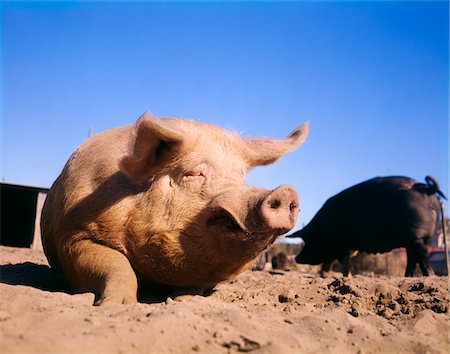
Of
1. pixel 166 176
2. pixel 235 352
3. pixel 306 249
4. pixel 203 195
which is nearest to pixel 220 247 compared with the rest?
pixel 203 195

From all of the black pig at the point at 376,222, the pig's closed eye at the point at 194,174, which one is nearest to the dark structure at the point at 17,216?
the black pig at the point at 376,222

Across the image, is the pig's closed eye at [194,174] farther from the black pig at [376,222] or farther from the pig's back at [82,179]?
the black pig at [376,222]

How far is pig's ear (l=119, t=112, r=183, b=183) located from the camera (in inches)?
146

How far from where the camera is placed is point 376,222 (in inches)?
436

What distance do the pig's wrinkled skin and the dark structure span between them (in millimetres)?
10940

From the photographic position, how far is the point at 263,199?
3135 mm

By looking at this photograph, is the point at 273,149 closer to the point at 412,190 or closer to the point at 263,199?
the point at 263,199

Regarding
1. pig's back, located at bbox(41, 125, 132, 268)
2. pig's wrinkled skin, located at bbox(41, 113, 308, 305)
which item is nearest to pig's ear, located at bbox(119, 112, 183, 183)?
pig's wrinkled skin, located at bbox(41, 113, 308, 305)

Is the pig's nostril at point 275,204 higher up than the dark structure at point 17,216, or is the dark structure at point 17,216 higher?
the pig's nostril at point 275,204

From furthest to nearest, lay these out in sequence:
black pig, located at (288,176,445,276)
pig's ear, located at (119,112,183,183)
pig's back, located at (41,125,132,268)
→ black pig, located at (288,176,445,276) → pig's back, located at (41,125,132,268) → pig's ear, located at (119,112,183,183)

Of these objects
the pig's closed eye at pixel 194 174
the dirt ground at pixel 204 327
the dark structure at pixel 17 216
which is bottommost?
the dark structure at pixel 17 216

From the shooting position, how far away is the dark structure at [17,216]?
14500 millimetres

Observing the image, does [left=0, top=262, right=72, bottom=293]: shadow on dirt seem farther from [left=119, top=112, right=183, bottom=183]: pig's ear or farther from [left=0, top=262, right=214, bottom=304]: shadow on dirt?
[left=119, top=112, right=183, bottom=183]: pig's ear

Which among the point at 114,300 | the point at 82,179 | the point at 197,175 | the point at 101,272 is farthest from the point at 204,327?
the point at 82,179
